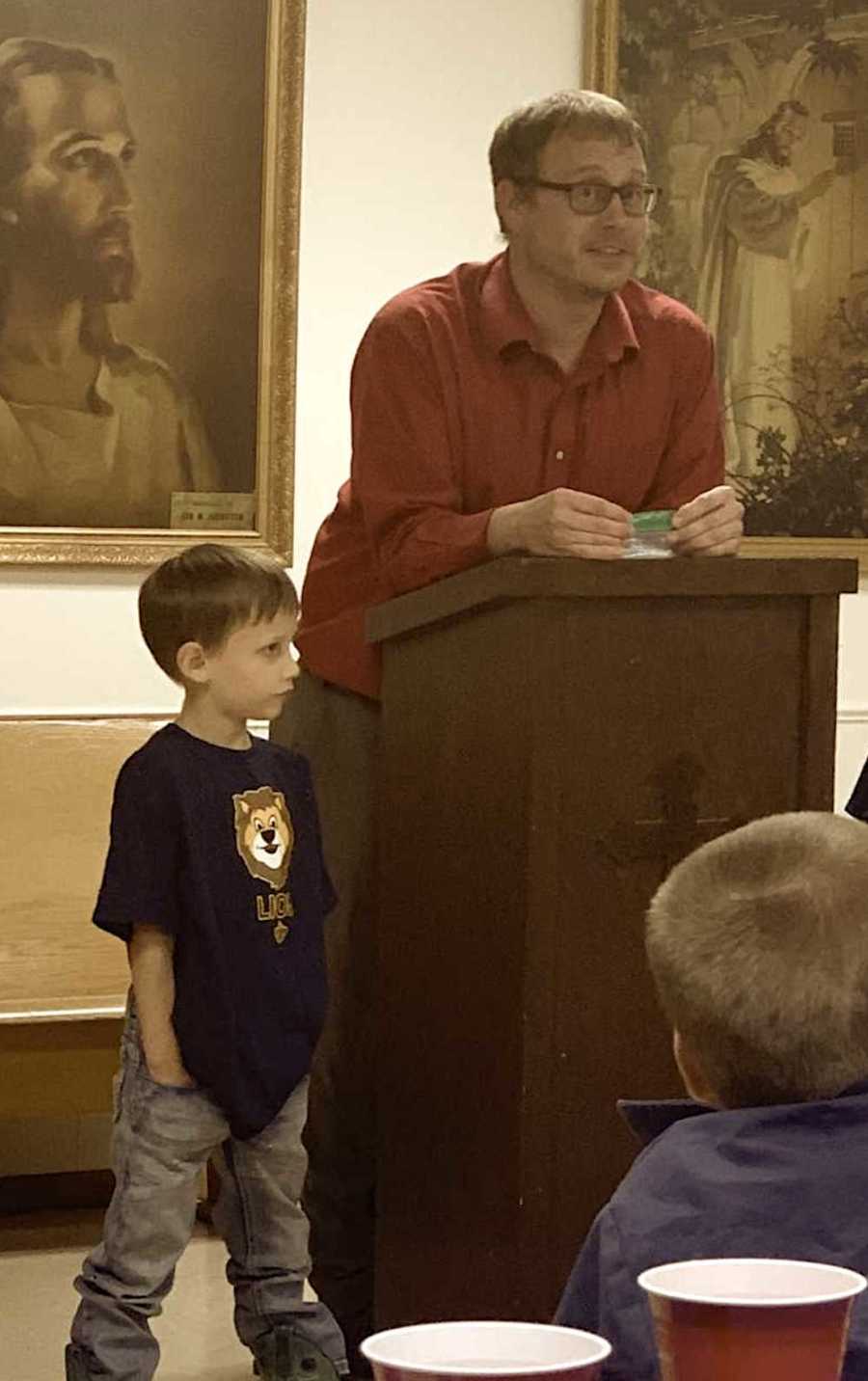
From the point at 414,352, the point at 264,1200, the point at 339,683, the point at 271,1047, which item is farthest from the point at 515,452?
the point at 264,1200

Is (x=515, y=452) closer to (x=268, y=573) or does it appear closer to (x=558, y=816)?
(x=268, y=573)

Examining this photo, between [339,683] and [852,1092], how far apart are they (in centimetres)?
218

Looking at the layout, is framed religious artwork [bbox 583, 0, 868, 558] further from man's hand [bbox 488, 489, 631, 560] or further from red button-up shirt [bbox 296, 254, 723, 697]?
man's hand [bbox 488, 489, 631, 560]

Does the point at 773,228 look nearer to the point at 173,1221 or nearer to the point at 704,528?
the point at 704,528

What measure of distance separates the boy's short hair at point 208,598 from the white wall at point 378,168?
6.82 feet

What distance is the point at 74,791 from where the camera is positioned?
18.4 ft

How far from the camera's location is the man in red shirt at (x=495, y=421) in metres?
3.73

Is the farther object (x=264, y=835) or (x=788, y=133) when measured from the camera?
(x=788, y=133)

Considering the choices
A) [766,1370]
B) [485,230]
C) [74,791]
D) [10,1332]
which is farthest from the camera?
[485,230]

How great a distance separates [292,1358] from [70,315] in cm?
295

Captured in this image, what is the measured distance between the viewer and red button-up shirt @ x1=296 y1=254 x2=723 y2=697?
12.2ft

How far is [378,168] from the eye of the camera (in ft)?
20.5

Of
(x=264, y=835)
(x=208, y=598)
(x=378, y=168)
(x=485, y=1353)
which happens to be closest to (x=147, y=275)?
(x=378, y=168)

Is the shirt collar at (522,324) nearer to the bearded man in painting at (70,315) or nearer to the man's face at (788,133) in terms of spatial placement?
the bearded man in painting at (70,315)
